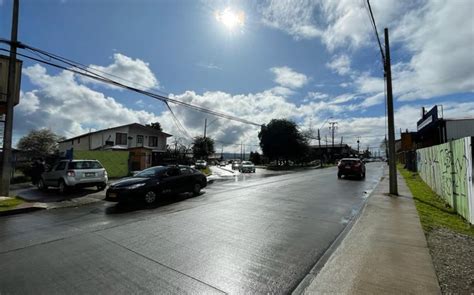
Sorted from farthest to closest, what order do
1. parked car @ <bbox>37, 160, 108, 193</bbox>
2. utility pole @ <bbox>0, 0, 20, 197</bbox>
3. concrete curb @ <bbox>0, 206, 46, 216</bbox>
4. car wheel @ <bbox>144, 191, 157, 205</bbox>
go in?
parked car @ <bbox>37, 160, 108, 193</bbox>
utility pole @ <bbox>0, 0, 20, 197</bbox>
car wheel @ <bbox>144, 191, 157, 205</bbox>
concrete curb @ <bbox>0, 206, 46, 216</bbox>

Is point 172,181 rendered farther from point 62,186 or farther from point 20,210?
point 62,186

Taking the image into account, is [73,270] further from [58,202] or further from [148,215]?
[58,202]

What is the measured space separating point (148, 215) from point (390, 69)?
1249cm

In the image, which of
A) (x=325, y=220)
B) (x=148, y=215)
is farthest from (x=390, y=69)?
(x=148, y=215)

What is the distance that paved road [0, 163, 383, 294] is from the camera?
3.63m

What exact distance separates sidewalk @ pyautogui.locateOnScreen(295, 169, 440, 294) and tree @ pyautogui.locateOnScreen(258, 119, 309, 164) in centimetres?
4136

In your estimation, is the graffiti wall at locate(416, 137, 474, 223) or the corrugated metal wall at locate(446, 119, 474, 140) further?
the corrugated metal wall at locate(446, 119, 474, 140)

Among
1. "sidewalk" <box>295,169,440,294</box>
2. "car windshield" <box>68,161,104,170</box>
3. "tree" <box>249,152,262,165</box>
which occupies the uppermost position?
"tree" <box>249,152,262,165</box>

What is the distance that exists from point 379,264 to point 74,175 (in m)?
12.8

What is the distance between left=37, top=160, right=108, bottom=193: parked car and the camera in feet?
40.7

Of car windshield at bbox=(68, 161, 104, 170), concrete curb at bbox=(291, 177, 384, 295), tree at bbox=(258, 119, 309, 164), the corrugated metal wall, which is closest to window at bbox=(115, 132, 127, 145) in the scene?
tree at bbox=(258, 119, 309, 164)

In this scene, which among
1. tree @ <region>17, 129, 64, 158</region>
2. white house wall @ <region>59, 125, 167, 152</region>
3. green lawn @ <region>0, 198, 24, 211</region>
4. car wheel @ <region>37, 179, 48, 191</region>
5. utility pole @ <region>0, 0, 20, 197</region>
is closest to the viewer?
green lawn @ <region>0, 198, 24, 211</region>

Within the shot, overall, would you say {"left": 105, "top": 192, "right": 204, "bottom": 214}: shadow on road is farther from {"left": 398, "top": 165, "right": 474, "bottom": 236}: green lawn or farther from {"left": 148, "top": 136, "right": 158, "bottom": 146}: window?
{"left": 148, "top": 136, "right": 158, "bottom": 146}: window

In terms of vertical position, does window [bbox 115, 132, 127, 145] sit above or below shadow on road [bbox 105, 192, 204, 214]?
above
